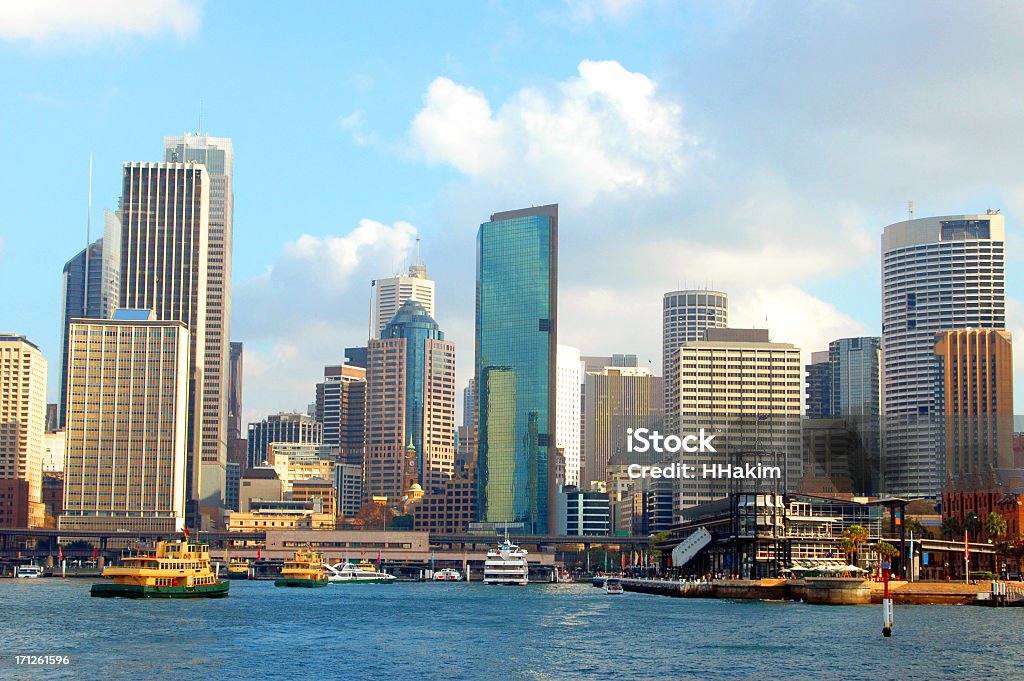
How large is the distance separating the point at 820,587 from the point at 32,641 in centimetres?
9264

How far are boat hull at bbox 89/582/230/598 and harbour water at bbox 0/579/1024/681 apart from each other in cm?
160

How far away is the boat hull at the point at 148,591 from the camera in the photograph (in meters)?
161

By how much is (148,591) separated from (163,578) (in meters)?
2.19

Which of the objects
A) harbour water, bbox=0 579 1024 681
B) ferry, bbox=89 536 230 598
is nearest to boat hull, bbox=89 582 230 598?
ferry, bbox=89 536 230 598

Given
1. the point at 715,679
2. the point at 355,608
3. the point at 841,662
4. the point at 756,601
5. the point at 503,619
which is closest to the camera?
the point at 715,679

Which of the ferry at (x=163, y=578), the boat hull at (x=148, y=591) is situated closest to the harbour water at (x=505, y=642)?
the boat hull at (x=148, y=591)

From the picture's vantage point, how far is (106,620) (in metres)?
132

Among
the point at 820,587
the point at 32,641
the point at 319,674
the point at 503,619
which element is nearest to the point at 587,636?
the point at 503,619

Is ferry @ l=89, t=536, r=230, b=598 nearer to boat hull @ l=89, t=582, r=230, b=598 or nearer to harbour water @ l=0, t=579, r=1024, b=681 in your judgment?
boat hull @ l=89, t=582, r=230, b=598

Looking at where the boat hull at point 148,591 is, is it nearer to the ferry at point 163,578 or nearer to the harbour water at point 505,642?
the ferry at point 163,578

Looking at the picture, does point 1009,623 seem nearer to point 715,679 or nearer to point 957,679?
point 957,679

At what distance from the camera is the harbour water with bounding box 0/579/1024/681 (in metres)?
94.4

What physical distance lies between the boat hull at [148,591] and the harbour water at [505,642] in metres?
1.60

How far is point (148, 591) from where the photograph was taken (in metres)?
161
